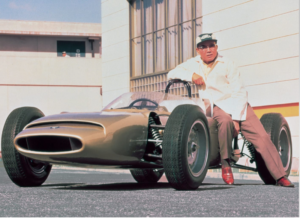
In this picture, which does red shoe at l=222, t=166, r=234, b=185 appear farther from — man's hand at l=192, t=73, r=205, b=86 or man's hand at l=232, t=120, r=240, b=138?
man's hand at l=192, t=73, r=205, b=86

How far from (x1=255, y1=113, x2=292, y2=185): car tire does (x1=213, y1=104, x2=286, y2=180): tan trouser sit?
38 cm

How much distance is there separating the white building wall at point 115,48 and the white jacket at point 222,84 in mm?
14605

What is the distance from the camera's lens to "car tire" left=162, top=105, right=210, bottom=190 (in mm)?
4996

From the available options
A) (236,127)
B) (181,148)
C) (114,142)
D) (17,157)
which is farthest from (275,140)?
(17,157)

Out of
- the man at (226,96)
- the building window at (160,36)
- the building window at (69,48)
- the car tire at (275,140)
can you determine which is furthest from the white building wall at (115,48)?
the man at (226,96)

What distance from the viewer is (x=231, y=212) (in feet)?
11.9

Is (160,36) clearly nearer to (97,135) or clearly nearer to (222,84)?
(222,84)

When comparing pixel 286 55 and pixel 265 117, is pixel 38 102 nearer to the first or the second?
pixel 286 55

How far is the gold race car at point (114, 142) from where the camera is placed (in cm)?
496

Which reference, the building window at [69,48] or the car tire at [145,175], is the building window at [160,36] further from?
the building window at [69,48]

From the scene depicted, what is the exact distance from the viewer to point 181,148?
4.99 meters

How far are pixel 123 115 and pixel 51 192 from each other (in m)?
1.00

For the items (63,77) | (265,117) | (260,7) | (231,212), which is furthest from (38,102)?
(231,212)

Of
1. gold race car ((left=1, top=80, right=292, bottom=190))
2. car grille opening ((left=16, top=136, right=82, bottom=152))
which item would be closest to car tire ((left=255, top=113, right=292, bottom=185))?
gold race car ((left=1, top=80, right=292, bottom=190))
